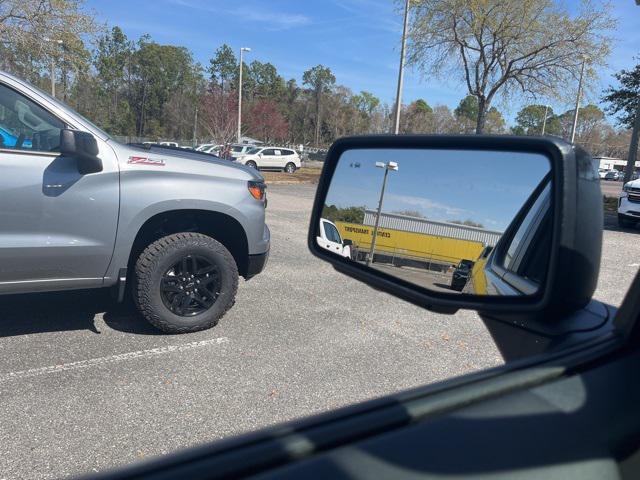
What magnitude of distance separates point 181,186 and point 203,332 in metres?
1.31

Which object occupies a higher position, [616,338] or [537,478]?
[616,338]

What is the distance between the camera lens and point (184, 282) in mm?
4309

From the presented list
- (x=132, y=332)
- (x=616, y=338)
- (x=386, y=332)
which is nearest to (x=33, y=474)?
(x=132, y=332)

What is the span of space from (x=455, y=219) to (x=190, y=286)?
3.19 metres

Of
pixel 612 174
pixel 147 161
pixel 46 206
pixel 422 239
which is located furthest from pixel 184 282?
pixel 612 174

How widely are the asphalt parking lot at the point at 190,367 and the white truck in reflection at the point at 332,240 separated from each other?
142cm

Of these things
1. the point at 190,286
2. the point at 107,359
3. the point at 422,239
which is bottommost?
the point at 107,359

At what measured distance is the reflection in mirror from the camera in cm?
151

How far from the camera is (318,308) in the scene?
5410 mm

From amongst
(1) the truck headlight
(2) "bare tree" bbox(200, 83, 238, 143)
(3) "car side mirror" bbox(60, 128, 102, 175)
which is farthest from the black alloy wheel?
(2) "bare tree" bbox(200, 83, 238, 143)

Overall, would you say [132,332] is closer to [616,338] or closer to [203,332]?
[203,332]

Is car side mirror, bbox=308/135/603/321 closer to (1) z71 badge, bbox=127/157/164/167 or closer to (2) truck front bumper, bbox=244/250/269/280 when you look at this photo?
(1) z71 badge, bbox=127/157/164/167

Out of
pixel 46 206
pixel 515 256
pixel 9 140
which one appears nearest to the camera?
pixel 515 256

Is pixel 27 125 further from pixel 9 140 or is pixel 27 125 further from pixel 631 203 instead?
pixel 631 203
